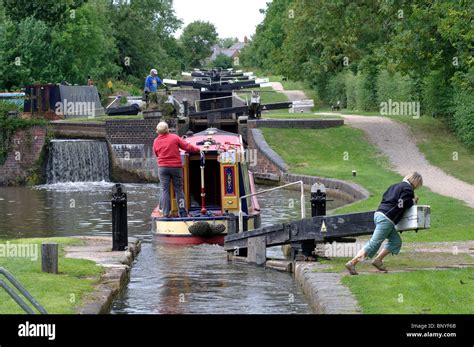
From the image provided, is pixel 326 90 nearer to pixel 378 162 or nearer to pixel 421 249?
pixel 378 162

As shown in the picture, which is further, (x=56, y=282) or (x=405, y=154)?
(x=405, y=154)

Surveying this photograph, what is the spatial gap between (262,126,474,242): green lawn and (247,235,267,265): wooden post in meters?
4.66

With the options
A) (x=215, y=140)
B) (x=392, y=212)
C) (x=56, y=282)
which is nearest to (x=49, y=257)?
(x=56, y=282)

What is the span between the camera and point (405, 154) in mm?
41344

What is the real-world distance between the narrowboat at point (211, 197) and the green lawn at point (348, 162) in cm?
298

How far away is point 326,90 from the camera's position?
67.2m

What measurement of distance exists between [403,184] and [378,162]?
24.3 meters

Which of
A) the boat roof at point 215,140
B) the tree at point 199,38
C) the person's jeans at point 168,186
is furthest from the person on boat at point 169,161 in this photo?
the tree at point 199,38

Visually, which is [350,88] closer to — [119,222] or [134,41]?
[134,41]

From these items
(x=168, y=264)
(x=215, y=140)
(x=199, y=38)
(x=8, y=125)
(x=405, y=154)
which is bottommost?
(x=168, y=264)

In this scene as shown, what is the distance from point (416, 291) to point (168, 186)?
1027cm

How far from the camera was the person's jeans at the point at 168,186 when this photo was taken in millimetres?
23875

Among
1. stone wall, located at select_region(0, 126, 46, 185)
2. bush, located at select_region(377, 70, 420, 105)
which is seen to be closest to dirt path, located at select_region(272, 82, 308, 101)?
bush, located at select_region(377, 70, 420, 105)
